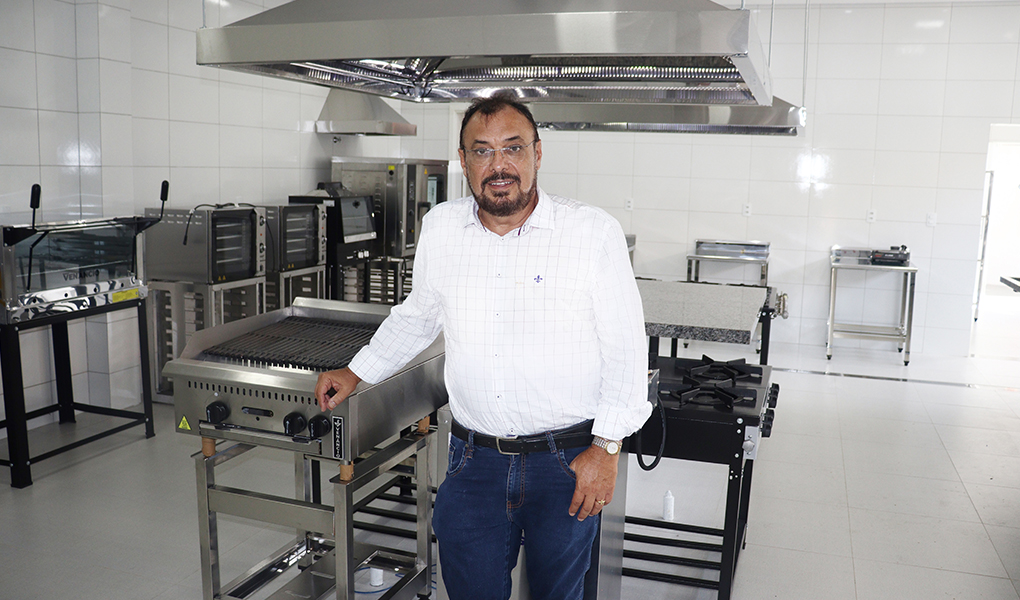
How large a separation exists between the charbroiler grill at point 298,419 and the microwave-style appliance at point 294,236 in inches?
85.8

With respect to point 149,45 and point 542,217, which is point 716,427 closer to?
point 542,217

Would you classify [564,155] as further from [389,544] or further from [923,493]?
[389,544]

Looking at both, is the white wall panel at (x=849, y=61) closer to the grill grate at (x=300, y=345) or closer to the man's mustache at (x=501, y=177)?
the grill grate at (x=300, y=345)

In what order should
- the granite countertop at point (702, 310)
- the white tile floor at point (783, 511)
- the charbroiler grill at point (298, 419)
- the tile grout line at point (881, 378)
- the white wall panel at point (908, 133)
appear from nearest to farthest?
1. the charbroiler grill at point (298, 419)
2. the white tile floor at point (783, 511)
3. the granite countertop at point (702, 310)
4. the tile grout line at point (881, 378)
5. the white wall panel at point (908, 133)

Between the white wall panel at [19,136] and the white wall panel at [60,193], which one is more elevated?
the white wall panel at [19,136]

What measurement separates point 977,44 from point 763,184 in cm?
180

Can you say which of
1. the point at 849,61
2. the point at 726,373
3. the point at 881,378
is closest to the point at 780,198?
the point at 849,61

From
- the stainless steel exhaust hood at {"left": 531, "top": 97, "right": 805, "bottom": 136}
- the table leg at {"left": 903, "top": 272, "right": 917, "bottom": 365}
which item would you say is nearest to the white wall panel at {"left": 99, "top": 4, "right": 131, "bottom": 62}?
the stainless steel exhaust hood at {"left": 531, "top": 97, "right": 805, "bottom": 136}

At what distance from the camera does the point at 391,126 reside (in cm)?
552

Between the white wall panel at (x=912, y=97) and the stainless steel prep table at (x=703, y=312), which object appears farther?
the white wall panel at (x=912, y=97)

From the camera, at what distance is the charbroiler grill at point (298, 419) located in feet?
6.48

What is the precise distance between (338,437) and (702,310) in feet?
6.18

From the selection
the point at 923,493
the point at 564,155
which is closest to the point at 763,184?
the point at 564,155

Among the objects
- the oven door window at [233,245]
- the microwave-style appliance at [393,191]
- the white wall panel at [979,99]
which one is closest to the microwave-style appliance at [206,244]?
the oven door window at [233,245]
